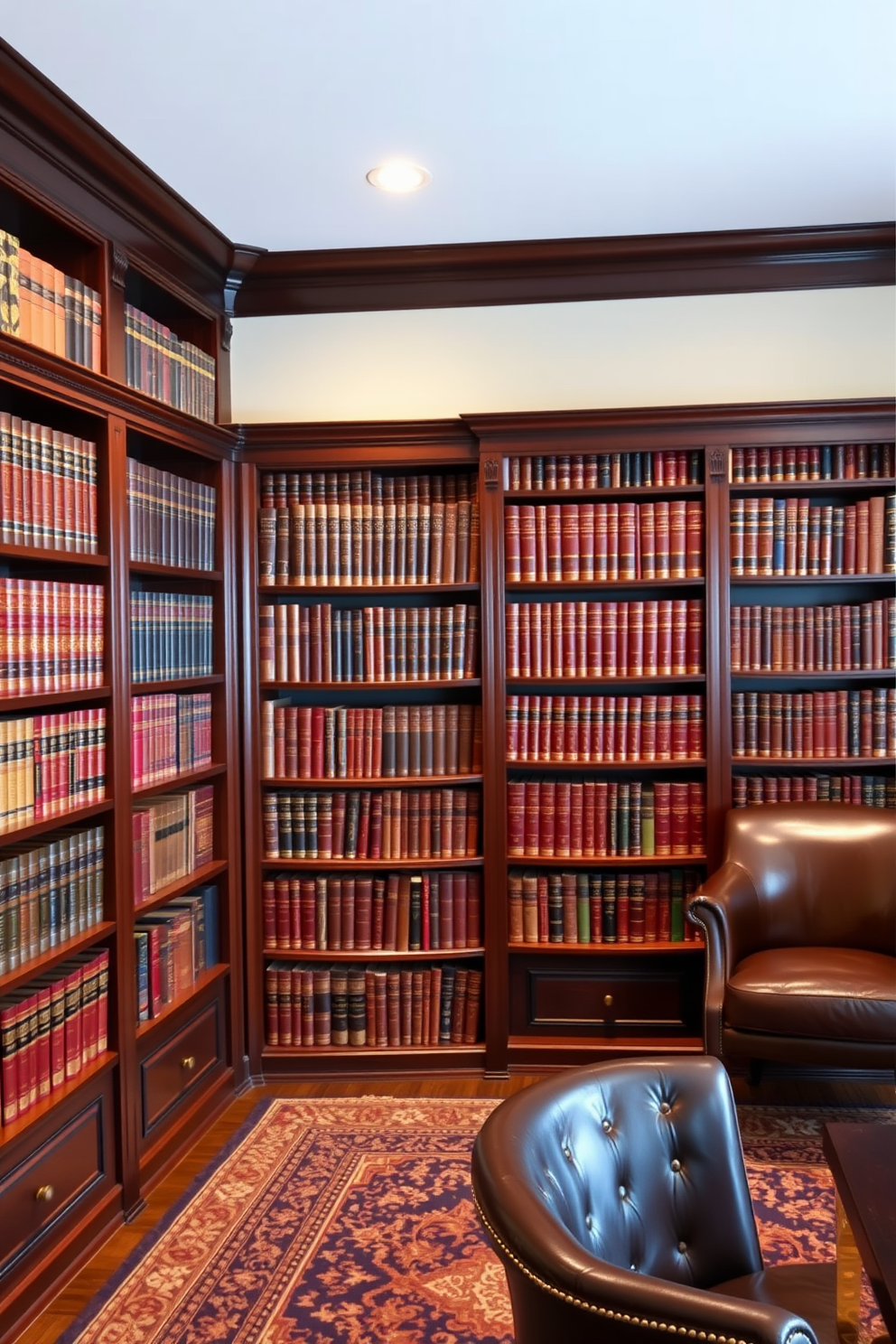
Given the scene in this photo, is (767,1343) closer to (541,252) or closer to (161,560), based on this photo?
(161,560)

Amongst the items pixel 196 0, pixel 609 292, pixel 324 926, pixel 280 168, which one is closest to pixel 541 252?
pixel 609 292

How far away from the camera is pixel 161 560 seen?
10.5 feet

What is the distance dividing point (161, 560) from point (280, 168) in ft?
3.94

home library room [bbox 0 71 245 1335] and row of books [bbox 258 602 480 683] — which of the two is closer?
home library room [bbox 0 71 245 1335]

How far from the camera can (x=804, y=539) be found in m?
3.62

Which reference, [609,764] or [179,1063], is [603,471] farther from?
[179,1063]

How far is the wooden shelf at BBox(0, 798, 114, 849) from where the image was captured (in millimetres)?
2398

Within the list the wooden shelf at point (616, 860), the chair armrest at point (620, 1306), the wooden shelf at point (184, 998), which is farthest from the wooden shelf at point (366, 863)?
the chair armrest at point (620, 1306)

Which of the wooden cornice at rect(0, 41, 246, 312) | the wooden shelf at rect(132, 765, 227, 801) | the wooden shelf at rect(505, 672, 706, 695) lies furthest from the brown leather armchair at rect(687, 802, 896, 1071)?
the wooden cornice at rect(0, 41, 246, 312)

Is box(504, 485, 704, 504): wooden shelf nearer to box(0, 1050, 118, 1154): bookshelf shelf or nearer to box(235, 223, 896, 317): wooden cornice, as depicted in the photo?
box(235, 223, 896, 317): wooden cornice

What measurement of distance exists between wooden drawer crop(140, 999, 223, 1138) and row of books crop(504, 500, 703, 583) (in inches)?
72.4

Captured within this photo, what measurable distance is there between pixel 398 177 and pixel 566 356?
102 cm

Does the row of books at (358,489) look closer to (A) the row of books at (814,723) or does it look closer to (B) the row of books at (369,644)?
(B) the row of books at (369,644)

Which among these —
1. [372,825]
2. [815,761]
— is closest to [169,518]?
[372,825]
